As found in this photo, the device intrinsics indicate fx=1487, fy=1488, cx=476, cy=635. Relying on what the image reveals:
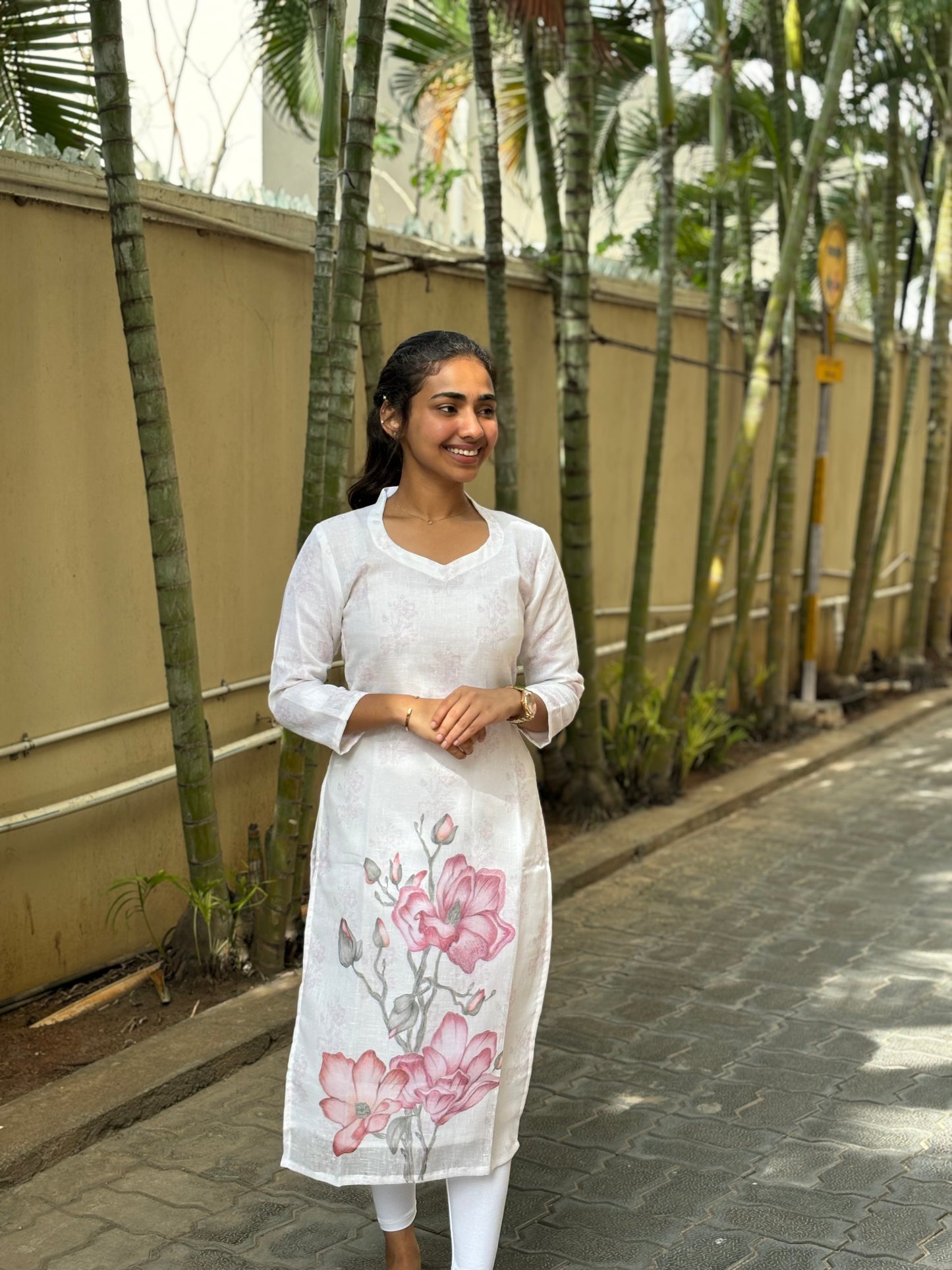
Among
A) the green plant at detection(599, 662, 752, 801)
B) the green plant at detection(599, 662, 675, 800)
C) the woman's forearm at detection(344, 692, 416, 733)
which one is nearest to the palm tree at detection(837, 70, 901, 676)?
the green plant at detection(599, 662, 752, 801)

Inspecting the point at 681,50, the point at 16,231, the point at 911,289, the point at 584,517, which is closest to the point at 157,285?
the point at 16,231

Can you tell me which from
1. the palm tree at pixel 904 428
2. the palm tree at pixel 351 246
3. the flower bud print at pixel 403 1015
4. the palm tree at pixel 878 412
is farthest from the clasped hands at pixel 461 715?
the palm tree at pixel 904 428

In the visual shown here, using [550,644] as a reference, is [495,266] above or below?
above

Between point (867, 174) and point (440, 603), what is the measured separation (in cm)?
888

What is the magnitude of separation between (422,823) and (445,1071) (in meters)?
0.48

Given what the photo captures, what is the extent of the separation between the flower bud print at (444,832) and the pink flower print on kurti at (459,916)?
0.12 feet

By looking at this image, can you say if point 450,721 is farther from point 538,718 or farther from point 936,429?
point 936,429

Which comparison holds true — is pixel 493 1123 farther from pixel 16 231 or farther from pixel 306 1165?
pixel 16 231

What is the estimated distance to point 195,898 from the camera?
4637mm

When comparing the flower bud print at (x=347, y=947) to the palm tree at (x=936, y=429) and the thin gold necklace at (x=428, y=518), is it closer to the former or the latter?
the thin gold necklace at (x=428, y=518)

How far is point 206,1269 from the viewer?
10.7 ft

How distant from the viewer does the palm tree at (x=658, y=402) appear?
22.6 ft

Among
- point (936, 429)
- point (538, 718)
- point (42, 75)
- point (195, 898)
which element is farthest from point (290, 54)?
point (936, 429)

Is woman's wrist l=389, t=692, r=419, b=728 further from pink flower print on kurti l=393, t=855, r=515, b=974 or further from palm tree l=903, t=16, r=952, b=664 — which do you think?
palm tree l=903, t=16, r=952, b=664
